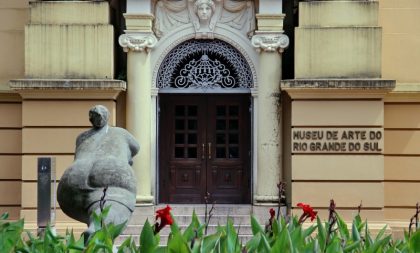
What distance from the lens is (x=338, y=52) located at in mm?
A: 12734

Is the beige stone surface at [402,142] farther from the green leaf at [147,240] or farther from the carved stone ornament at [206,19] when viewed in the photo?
the green leaf at [147,240]

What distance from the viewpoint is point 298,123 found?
12688 mm

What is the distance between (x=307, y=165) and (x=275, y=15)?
8.35 ft

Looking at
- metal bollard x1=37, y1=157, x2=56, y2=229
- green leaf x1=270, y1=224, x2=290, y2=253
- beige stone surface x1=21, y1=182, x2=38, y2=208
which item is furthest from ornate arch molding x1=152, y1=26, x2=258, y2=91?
green leaf x1=270, y1=224, x2=290, y2=253

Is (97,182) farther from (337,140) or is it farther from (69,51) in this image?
(337,140)

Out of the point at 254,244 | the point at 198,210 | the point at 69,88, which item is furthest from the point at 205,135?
the point at 254,244

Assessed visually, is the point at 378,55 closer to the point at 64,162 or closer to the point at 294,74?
the point at 294,74

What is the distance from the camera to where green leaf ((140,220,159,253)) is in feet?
11.6

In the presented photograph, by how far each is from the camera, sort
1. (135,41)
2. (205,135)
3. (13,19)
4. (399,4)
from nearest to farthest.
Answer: (135,41) < (399,4) < (13,19) < (205,135)

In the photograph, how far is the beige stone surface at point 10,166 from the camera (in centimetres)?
1335

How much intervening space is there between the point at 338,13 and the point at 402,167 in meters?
2.85

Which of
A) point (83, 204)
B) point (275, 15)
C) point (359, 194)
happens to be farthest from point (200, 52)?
point (83, 204)

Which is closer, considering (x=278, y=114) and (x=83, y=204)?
(x=83, y=204)

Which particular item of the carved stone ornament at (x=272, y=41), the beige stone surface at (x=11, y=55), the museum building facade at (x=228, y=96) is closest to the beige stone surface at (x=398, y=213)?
the museum building facade at (x=228, y=96)
